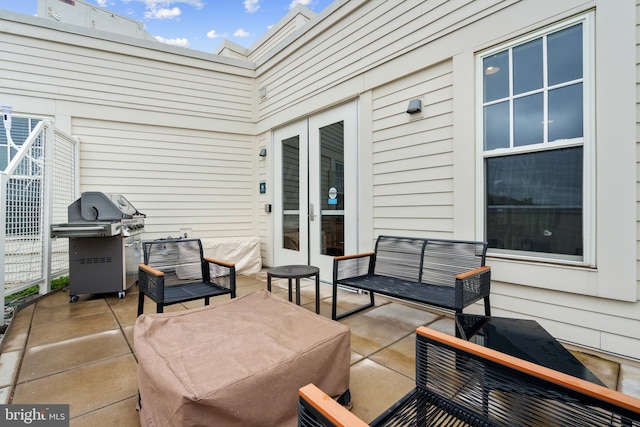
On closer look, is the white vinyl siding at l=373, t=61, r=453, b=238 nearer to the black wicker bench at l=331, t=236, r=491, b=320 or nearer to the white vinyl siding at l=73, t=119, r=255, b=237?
the black wicker bench at l=331, t=236, r=491, b=320

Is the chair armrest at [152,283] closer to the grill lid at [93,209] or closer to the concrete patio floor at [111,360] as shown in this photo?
the concrete patio floor at [111,360]

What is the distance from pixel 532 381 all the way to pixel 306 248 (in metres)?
3.78

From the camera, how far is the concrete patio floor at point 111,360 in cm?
175

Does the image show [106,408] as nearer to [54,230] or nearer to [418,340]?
[418,340]

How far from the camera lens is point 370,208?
3777mm

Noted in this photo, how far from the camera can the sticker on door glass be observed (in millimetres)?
4270

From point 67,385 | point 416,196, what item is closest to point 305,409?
point 67,385

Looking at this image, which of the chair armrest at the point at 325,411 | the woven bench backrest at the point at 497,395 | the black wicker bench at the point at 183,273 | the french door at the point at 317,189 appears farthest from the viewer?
the french door at the point at 317,189

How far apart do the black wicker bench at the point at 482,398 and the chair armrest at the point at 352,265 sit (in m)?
1.65

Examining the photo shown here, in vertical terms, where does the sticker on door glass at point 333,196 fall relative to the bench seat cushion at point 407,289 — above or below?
above

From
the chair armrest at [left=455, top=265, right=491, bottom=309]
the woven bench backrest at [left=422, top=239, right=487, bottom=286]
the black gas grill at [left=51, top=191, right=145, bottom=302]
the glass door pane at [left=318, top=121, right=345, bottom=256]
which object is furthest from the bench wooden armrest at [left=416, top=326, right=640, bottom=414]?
the black gas grill at [left=51, top=191, right=145, bottom=302]

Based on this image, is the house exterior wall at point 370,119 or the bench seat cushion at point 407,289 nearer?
the house exterior wall at point 370,119

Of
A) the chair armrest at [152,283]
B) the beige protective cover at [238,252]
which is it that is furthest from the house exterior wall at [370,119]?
the chair armrest at [152,283]

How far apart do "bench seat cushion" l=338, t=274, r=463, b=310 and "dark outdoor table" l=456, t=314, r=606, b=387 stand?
0.37 m
